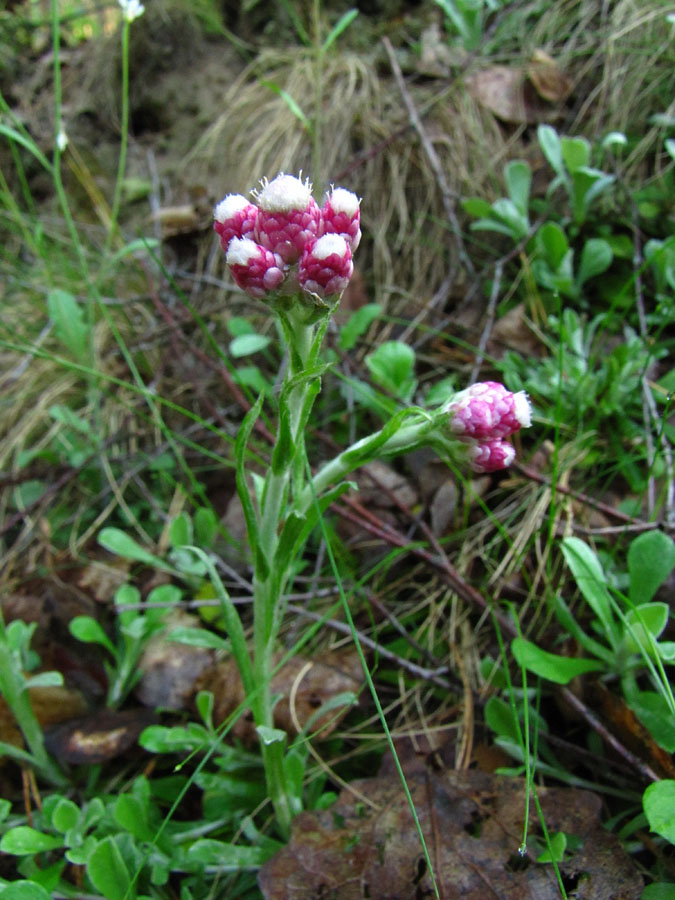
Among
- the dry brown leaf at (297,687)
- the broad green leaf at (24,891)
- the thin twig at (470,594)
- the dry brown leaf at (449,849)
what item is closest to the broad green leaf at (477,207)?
the thin twig at (470,594)

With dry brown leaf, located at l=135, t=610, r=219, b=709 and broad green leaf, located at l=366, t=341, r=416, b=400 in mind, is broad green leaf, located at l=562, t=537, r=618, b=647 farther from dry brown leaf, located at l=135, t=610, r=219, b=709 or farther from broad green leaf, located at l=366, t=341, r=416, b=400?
dry brown leaf, located at l=135, t=610, r=219, b=709

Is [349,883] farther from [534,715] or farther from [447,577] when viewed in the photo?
[447,577]

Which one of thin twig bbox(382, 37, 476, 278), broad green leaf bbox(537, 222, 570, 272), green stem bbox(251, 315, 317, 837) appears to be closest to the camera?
green stem bbox(251, 315, 317, 837)

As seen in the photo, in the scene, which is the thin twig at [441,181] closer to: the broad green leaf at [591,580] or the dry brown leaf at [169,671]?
the broad green leaf at [591,580]

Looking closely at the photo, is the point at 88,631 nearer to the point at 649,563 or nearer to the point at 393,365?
the point at 393,365

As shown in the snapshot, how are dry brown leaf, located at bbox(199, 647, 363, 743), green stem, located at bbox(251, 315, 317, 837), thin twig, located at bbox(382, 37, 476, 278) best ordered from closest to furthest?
green stem, located at bbox(251, 315, 317, 837) → dry brown leaf, located at bbox(199, 647, 363, 743) → thin twig, located at bbox(382, 37, 476, 278)

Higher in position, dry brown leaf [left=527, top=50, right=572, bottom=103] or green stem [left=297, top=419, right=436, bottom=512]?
dry brown leaf [left=527, top=50, right=572, bottom=103]

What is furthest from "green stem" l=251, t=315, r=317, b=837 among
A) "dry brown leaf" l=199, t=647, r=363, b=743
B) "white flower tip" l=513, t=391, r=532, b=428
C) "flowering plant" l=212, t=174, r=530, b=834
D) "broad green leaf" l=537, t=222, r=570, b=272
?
"broad green leaf" l=537, t=222, r=570, b=272
